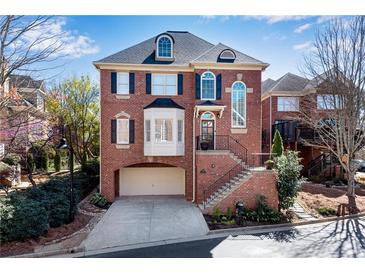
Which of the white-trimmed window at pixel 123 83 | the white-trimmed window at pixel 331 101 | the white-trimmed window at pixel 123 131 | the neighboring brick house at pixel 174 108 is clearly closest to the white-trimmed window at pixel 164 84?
the neighboring brick house at pixel 174 108

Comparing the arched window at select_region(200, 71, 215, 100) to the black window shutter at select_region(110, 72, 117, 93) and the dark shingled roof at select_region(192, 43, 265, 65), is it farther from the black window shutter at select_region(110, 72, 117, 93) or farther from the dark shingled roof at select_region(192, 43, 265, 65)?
the black window shutter at select_region(110, 72, 117, 93)

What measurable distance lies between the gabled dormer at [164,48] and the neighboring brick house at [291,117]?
11.4 m

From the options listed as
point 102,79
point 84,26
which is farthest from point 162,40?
point 84,26

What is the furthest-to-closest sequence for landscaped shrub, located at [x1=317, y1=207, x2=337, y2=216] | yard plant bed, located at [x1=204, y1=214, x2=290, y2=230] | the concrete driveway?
landscaped shrub, located at [x1=317, y1=207, x2=337, y2=216] < yard plant bed, located at [x1=204, y1=214, x2=290, y2=230] < the concrete driveway

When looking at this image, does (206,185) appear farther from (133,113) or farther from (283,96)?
(283,96)

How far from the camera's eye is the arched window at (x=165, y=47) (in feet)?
45.0

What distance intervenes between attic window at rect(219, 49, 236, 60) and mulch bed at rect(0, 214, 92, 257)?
1170cm

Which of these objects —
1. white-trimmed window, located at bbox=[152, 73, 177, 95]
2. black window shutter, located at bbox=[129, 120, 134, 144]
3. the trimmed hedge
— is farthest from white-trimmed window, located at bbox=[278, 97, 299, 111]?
the trimmed hedge

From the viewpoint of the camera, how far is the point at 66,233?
8578mm

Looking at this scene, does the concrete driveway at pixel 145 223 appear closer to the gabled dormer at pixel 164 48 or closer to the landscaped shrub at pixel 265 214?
the landscaped shrub at pixel 265 214

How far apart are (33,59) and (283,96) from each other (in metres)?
20.9

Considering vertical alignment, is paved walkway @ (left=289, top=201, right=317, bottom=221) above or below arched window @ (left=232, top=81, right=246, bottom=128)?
below

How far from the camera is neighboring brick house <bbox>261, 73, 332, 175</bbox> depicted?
60.1ft

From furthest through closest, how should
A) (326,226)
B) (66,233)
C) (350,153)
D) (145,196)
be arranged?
(145,196) → (350,153) → (326,226) → (66,233)
